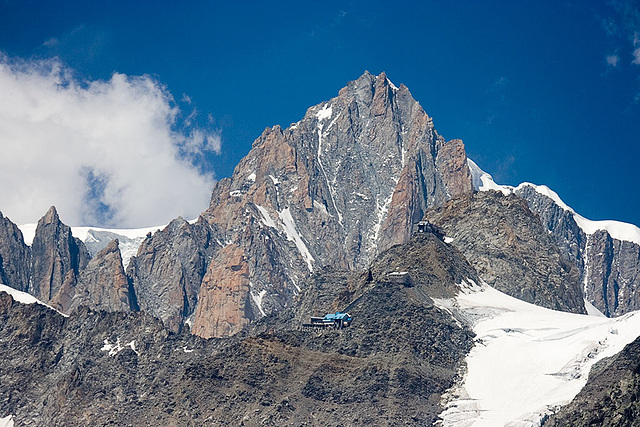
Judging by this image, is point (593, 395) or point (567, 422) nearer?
point (567, 422)

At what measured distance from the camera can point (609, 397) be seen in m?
148

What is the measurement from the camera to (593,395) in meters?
177

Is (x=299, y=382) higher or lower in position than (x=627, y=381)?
higher

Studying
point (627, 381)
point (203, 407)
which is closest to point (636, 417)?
point (627, 381)

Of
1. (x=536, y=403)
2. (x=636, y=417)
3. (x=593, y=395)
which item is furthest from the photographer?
(x=536, y=403)

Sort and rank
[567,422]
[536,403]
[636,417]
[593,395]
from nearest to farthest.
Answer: [636,417], [567,422], [593,395], [536,403]

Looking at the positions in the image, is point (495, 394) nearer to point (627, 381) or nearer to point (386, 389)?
point (386, 389)

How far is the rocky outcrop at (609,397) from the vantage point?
142 metres

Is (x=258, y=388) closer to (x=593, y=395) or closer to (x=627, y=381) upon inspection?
(x=593, y=395)

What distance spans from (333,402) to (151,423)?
2710cm

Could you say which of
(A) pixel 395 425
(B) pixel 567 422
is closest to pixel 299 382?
(A) pixel 395 425

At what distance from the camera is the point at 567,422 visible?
164 meters

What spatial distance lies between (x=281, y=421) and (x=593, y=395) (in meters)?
43.0

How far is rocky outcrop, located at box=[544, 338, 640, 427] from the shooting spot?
467 ft
